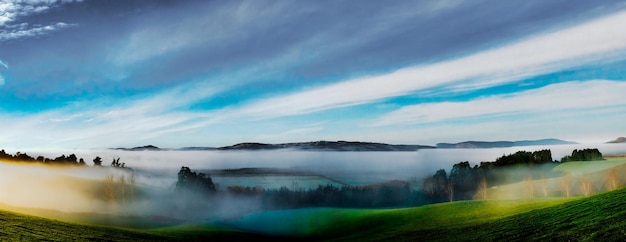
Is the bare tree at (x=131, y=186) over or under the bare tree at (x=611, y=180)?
under

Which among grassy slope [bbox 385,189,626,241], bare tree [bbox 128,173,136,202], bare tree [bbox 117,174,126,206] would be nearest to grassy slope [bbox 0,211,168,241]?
grassy slope [bbox 385,189,626,241]

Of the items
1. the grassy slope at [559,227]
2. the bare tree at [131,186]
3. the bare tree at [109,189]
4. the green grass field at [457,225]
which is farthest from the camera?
the bare tree at [131,186]

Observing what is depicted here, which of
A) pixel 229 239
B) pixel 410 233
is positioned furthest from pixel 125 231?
pixel 410 233

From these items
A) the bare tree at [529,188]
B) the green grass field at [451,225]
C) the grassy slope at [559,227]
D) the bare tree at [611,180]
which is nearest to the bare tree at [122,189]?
the green grass field at [451,225]

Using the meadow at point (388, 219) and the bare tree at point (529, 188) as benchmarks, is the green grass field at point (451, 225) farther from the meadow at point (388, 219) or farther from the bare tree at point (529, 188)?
the bare tree at point (529, 188)

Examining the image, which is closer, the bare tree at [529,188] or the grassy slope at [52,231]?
the grassy slope at [52,231]

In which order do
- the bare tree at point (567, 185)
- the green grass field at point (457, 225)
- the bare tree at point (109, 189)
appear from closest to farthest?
the green grass field at point (457, 225), the bare tree at point (567, 185), the bare tree at point (109, 189)

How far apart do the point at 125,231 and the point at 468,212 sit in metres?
54.6

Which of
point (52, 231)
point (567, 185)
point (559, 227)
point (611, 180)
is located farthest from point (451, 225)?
point (567, 185)

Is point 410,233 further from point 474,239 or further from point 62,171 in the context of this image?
point 62,171

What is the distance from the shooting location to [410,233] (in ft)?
196

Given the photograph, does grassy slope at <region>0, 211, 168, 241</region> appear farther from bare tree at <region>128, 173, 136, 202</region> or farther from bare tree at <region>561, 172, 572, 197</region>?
bare tree at <region>561, 172, 572, 197</region>

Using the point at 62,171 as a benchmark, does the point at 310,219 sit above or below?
below

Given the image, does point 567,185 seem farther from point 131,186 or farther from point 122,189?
point 131,186
